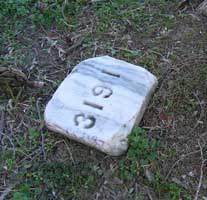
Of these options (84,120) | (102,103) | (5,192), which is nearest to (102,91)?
(102,103)

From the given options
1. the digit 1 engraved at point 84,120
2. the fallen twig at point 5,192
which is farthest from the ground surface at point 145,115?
the digit 1 engraved at point 84,120

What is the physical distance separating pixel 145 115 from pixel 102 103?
0.79 feet

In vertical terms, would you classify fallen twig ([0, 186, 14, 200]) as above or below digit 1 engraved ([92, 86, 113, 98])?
below

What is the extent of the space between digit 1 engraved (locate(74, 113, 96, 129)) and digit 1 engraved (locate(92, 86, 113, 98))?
147 mm

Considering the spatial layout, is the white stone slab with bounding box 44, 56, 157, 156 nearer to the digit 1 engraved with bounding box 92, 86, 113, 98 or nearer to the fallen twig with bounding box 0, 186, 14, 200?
the digit 1 engraved with bounding box 92, 86, 113, 98

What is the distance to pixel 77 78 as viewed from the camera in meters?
2.67

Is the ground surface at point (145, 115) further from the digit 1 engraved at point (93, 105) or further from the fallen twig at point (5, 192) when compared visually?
the digit 1 engraved at point (93, 105)

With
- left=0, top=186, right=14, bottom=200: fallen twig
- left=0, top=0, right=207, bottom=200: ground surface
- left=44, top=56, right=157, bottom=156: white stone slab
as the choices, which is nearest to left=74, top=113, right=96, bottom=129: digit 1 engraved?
left=44, top=56, right=157, bottom=156: white stone slab

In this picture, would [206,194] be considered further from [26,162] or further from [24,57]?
[24,57]

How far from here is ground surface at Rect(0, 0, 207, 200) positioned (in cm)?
238

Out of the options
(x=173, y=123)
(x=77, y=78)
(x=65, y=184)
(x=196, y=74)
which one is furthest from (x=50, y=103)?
(x=196, y=74)

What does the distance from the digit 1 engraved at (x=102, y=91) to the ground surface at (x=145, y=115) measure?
0.22 metres

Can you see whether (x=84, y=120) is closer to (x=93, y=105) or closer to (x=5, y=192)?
(x=93, y=105)

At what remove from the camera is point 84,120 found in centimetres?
248
